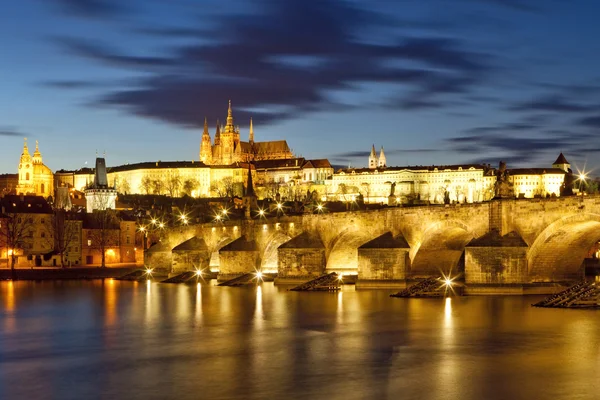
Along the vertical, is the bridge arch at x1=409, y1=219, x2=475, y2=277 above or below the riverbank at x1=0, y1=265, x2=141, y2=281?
above

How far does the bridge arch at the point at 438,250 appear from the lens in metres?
47.0

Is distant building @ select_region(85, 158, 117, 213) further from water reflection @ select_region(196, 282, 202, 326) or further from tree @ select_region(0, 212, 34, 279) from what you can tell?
water reflection @ select_region(196, 282, 202, 326)

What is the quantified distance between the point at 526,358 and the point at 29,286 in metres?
41.9

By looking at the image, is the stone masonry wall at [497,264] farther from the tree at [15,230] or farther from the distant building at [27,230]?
the distant building at [27,230]

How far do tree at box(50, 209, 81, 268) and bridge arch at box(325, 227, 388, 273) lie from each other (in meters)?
31.4

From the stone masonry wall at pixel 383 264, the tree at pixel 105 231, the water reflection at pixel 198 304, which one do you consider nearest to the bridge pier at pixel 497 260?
the stone masonry wall at pixel 383 264

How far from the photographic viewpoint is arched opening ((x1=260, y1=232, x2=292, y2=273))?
198ft

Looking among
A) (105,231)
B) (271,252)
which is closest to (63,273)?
(271,252)

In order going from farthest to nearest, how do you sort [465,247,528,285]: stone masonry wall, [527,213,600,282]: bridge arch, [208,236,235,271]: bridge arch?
[208,236,235,271]: bridge arch < [465,247,528,285]: stone masonry wall < [527,213,600,282]: bridge arch

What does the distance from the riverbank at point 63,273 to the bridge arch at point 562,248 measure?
39874 millimetres

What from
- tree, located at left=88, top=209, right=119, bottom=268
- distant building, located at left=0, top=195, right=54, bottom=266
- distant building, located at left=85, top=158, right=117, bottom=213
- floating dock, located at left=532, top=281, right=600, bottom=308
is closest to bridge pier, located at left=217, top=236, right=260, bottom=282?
distant building, located at left=0, top=195, right=54, bottom=266

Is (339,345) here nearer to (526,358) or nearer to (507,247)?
(526,358)

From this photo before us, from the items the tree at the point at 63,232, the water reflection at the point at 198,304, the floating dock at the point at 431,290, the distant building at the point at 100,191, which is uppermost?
the distant building at the point at 100,191

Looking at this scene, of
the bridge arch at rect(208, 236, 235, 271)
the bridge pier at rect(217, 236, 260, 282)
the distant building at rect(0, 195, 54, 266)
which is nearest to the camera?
the bridge pier at rect(217, 236, 260, 282)
